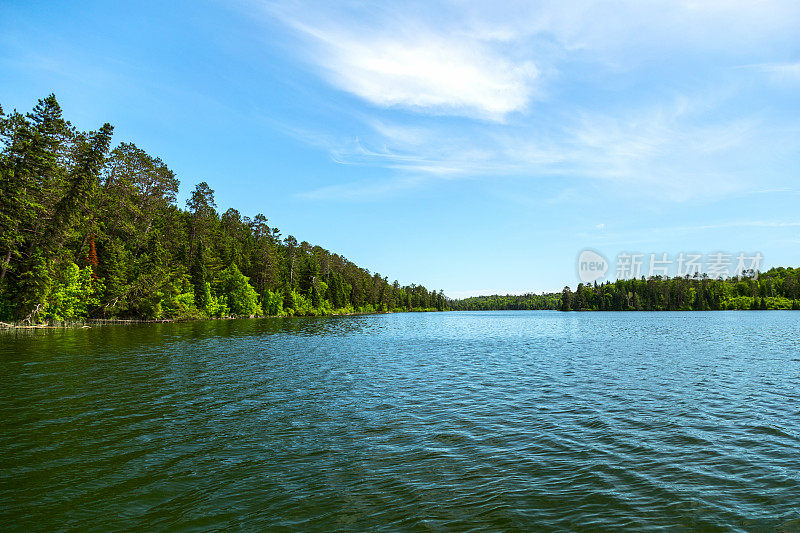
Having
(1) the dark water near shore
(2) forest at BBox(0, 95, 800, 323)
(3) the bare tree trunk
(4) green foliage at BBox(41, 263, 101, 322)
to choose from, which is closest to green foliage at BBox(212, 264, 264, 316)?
(2) forest at BBox(0, 95, 800, 323)

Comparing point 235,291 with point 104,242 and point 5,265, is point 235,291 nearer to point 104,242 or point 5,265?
point 104,242

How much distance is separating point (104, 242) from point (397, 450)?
8032 cm

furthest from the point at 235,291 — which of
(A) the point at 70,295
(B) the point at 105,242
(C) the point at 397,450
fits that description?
Answer: (C) the point at 397,450

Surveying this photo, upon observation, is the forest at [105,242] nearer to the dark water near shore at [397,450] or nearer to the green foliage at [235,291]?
the green foliage at [235,291]

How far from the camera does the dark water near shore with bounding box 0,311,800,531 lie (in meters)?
8.18

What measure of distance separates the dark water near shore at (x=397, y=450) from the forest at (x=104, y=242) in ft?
126

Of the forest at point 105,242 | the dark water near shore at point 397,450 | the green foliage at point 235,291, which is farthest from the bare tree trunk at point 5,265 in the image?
the green foliage at point 235,291

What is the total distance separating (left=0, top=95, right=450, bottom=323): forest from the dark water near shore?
3832 centimetres

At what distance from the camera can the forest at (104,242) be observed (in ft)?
168

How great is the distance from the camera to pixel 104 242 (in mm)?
71750

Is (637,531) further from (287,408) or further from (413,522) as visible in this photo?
(287,408)

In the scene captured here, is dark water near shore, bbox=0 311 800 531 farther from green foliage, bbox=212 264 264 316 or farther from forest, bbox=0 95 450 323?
green foliage, bbox=212 264 264 316

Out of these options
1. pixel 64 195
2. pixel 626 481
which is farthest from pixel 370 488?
pixel 64 195

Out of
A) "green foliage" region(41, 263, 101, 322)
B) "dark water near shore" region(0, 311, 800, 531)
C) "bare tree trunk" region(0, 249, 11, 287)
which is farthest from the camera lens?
"green foliage" region(41, 263, 101, 322)
